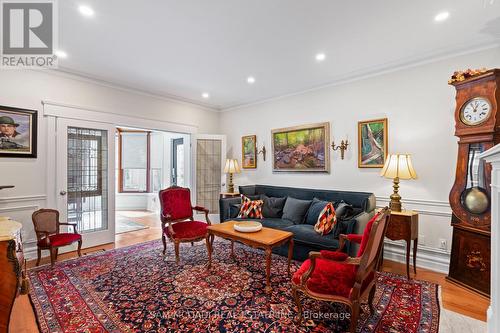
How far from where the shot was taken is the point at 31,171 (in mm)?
3566

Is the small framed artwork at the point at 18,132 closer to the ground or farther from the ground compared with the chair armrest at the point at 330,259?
farther from the ground

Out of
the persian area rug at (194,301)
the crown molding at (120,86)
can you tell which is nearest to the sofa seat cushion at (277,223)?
the persian area rug at (194,301)

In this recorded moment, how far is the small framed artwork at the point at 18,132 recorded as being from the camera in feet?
10.9

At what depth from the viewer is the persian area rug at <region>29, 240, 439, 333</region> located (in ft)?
6.80

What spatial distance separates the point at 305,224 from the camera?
3.90 metres

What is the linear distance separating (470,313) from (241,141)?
4.65 metres

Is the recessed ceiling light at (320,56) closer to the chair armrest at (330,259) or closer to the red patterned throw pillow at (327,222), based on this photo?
the red patterned throw pillow at (327,222)

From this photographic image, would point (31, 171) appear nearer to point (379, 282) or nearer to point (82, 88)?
point (82, 88)

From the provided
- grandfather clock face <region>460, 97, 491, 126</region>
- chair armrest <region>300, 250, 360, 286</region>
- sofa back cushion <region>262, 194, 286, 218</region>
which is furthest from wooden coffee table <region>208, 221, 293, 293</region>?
grandfather clock face <region>460, 97, 491, 126</region>

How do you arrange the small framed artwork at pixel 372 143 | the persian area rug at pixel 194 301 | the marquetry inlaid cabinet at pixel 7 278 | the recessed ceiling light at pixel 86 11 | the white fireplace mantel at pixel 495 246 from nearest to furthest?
the white fireplace mantel at pixel 495 246, the marquetry inlaid cabinet at pixel 7 278, the persian area rug at pixel 194 301, the recessed ceiling light at pixel 86 11, the small framed artwork at pixel 372 143

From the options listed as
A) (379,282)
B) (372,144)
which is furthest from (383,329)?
(372,144)

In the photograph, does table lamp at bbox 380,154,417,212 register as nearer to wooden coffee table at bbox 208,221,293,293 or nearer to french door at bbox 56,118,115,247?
wooden coffee table at bbox 208,221,293,293

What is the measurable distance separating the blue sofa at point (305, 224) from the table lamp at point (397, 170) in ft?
0.96

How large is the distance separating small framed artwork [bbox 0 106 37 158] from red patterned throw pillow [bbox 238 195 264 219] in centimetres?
333
